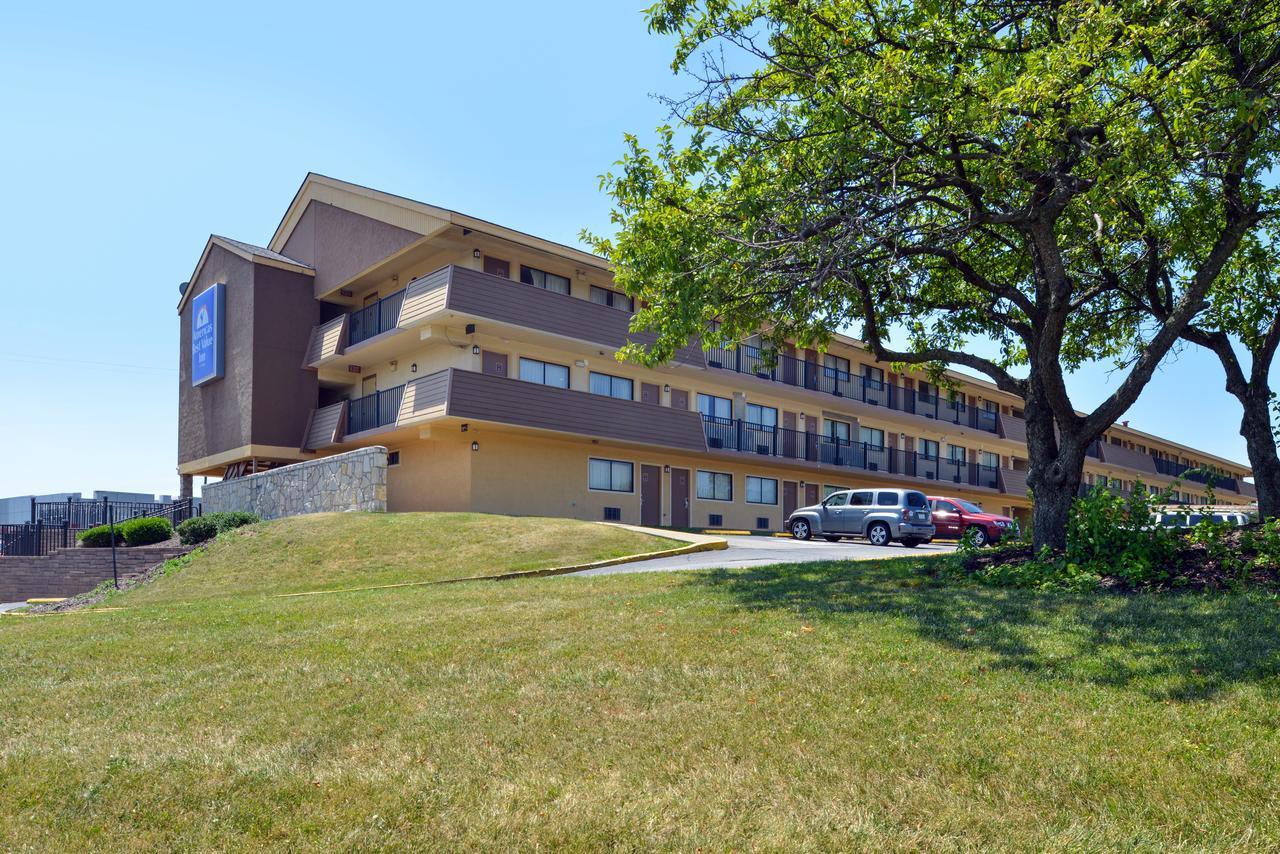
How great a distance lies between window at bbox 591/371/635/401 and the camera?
3184 cm

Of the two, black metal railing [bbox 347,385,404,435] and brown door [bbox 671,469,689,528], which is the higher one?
black metal railing [bbox 347,385,404,435]

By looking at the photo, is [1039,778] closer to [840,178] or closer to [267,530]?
[840,178]

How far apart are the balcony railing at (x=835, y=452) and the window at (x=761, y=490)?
1285 mm

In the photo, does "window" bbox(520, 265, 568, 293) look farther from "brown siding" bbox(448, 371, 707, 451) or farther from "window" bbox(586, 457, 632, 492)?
→ "window" bbox(586, 457, 632, 492)

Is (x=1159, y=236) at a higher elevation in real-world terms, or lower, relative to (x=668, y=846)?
higher

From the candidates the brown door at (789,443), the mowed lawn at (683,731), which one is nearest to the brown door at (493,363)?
the brown door at (789,443)

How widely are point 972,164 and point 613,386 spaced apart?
764 inches

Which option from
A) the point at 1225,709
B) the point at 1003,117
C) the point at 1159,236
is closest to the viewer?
the point at 1225,709

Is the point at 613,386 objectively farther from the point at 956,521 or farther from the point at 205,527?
the point at 205,527

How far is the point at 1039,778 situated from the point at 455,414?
71.0 ft

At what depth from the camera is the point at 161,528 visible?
1095 inches

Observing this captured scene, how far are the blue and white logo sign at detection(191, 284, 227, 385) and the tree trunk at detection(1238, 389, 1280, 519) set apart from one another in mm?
31101

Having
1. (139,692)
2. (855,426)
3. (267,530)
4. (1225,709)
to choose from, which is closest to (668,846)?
(1225,709)

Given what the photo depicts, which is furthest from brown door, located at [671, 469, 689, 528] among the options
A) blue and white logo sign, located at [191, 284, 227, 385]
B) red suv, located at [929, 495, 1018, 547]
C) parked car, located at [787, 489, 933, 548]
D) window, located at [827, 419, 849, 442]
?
blue and white logo sign, located at [191, 284, 227, 385]
